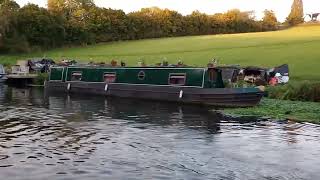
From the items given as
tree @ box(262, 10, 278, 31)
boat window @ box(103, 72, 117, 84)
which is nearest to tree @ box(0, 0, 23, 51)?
boat window @ box(103, 72, 117, 84)

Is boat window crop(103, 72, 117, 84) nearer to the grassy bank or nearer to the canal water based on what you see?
the canal water

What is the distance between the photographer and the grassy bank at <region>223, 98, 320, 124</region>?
19.3 meters

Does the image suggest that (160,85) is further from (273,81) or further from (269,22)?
(269,22)

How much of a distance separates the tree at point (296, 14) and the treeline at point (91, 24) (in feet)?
52.0

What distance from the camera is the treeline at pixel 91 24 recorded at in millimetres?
66500

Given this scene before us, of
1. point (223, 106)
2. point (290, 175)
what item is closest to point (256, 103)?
point (223, 106)

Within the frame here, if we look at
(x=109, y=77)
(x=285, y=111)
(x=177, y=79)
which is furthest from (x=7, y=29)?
(x=285, y=111)

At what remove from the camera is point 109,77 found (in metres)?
31.7

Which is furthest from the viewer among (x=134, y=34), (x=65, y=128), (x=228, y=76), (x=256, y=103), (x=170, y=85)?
(x=134, y=34)

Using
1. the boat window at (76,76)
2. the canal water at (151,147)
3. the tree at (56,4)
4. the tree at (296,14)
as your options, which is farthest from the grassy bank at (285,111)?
the tree at (296,14)

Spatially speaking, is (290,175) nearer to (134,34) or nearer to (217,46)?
(217,46)

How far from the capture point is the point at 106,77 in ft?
105

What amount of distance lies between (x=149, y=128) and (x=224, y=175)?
671 cm

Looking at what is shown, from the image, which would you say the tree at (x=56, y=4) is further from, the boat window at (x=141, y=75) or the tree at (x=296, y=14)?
the boat window at (x=141, y=75)
